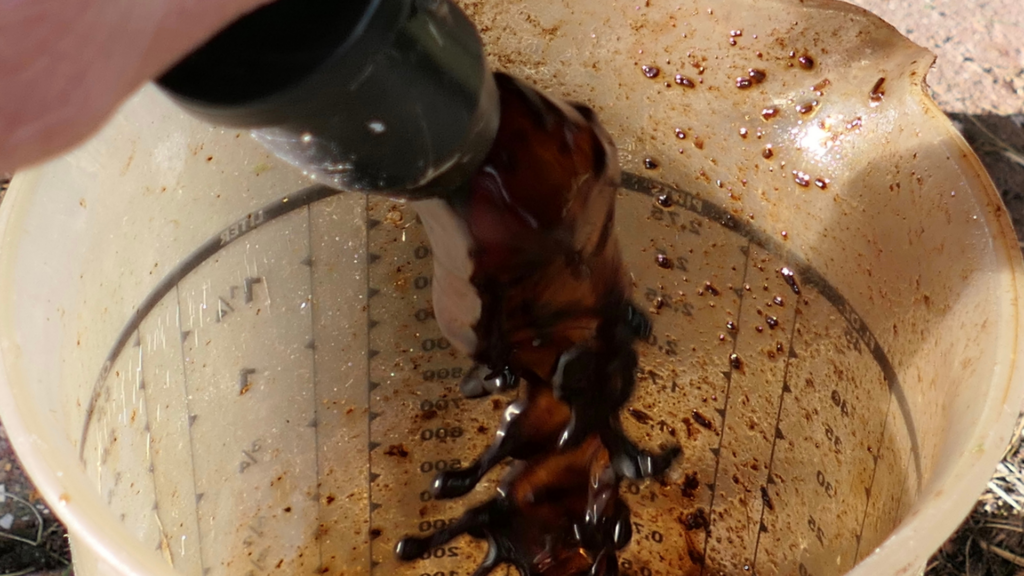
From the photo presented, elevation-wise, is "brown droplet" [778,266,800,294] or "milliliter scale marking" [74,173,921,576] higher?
"brown droplet" [778,266,800,294]

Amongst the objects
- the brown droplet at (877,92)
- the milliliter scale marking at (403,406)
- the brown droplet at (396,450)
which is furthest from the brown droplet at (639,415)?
the brown droplet at (877,92)

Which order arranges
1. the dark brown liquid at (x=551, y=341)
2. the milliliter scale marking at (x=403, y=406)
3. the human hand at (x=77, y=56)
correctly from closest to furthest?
the human hand at (x=77, y=56) < the dark brown liquid at (x=551, y=341) < the milliliter scale marking at (x=403, y=406)

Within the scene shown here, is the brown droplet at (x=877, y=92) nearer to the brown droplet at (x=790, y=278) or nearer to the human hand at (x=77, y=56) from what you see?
the brown droplet at (x=790, y=278)

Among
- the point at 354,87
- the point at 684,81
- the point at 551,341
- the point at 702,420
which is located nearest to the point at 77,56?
the point at 354,87

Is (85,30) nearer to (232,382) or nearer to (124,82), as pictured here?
(124,82)

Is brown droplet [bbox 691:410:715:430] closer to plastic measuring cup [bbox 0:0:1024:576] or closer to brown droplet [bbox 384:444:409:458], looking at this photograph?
plastic measuring cup [bbox 0:0:1024:576]

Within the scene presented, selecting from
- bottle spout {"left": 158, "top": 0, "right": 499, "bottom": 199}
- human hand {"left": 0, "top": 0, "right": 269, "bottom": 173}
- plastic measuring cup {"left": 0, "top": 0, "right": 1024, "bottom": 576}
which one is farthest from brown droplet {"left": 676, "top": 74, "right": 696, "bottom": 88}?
human hand {"left": 0, "top": 0, "right": 269, "bottom": 173}

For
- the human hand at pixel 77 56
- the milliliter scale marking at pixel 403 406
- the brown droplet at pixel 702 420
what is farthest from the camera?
the brown droplet at pixel 702 420

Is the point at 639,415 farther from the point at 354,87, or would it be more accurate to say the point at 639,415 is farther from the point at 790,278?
the point at 354,87

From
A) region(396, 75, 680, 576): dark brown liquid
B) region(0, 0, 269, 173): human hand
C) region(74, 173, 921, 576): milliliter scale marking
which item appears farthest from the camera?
region(74, 173, 921, 576): milliliter scale marking
